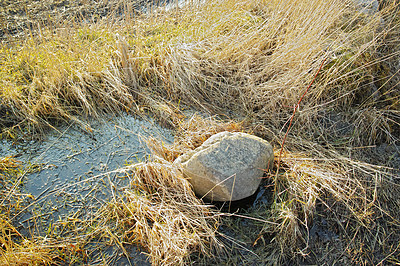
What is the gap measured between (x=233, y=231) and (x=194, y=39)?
245 cm

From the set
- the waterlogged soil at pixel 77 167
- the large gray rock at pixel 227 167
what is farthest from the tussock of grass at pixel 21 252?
the large gray rock at pixel 227 167

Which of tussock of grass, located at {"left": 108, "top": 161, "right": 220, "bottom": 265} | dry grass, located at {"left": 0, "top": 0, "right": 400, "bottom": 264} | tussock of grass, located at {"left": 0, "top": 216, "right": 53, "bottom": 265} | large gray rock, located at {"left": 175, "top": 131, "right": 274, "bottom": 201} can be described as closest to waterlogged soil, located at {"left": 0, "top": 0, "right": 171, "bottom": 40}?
dry grass, located at {"left": 0, "top": 0, "right": 400, "bottom": 264}

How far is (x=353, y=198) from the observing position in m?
2.50

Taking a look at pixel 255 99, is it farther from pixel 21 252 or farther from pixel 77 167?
pixel 21 252

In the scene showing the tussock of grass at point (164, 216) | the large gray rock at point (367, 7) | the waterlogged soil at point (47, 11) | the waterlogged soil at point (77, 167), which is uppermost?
the waterlogged soil at point (47, 11)

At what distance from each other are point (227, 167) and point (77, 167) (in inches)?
51.4

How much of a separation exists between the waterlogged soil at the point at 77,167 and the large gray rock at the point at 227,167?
0.52 m

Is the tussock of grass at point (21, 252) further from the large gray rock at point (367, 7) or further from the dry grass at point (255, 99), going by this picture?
the large gray rock at point (367, 7)

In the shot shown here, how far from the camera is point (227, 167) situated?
245cm

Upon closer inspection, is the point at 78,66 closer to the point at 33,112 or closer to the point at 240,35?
the point at 33,112

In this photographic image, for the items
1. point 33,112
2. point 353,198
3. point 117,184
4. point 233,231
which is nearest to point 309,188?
point 353,198

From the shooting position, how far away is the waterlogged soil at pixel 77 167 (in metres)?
2.39

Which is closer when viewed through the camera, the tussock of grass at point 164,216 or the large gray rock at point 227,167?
the tussock of grass at point 164,216

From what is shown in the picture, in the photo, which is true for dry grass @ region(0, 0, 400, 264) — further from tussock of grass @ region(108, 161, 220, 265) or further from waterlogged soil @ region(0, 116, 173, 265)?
waterlogged soil @ region(0, 116, 173, 265)
